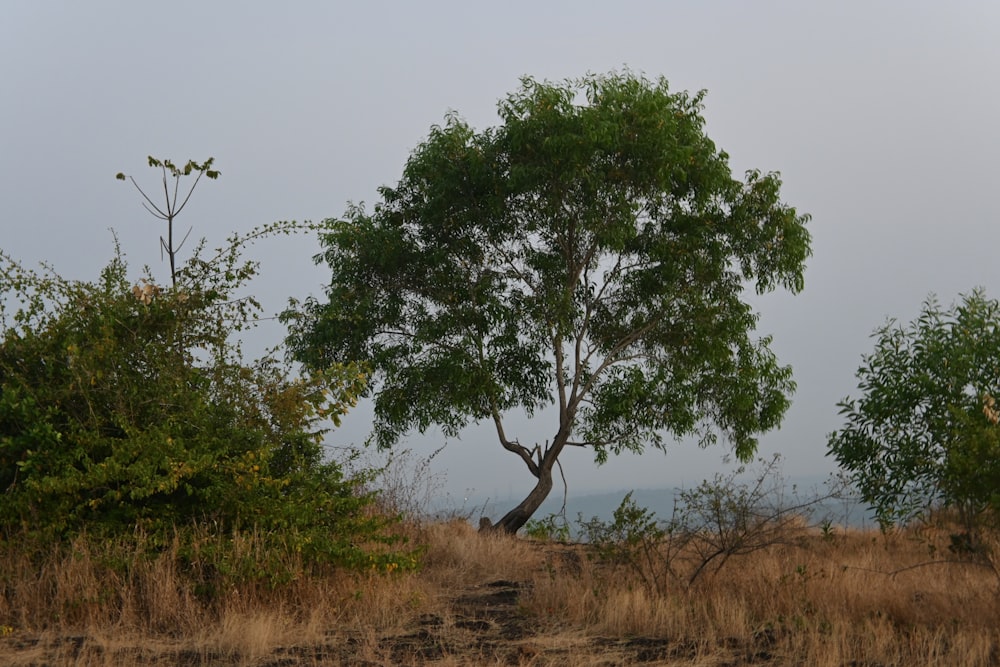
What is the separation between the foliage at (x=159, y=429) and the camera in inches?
365

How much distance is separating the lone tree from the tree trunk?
3 cm

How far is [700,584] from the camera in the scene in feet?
31.8

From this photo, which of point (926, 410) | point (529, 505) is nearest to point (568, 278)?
point (529, 505)

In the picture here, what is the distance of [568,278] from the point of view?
17.8m

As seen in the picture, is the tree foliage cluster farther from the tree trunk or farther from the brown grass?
the tree trunk

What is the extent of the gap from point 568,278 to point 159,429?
977 cm

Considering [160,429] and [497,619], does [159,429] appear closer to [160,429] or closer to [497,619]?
[160,429]

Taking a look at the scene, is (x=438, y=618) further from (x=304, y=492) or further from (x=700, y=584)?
(x=700, y=584)

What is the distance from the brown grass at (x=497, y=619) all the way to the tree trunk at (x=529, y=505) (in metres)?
7.26

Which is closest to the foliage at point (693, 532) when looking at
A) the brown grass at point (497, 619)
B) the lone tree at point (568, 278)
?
the brown grass at point (497, 619)

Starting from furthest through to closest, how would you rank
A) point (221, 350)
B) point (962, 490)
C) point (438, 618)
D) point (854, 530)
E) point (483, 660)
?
point (854, 530) → point (221, 350) → point (438, 618) → point (962, 490) → point (483, 660)

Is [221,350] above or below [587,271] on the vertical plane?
below

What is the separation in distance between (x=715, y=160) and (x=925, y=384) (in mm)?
9379

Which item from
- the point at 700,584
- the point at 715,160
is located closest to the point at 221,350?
the point at 700,584
